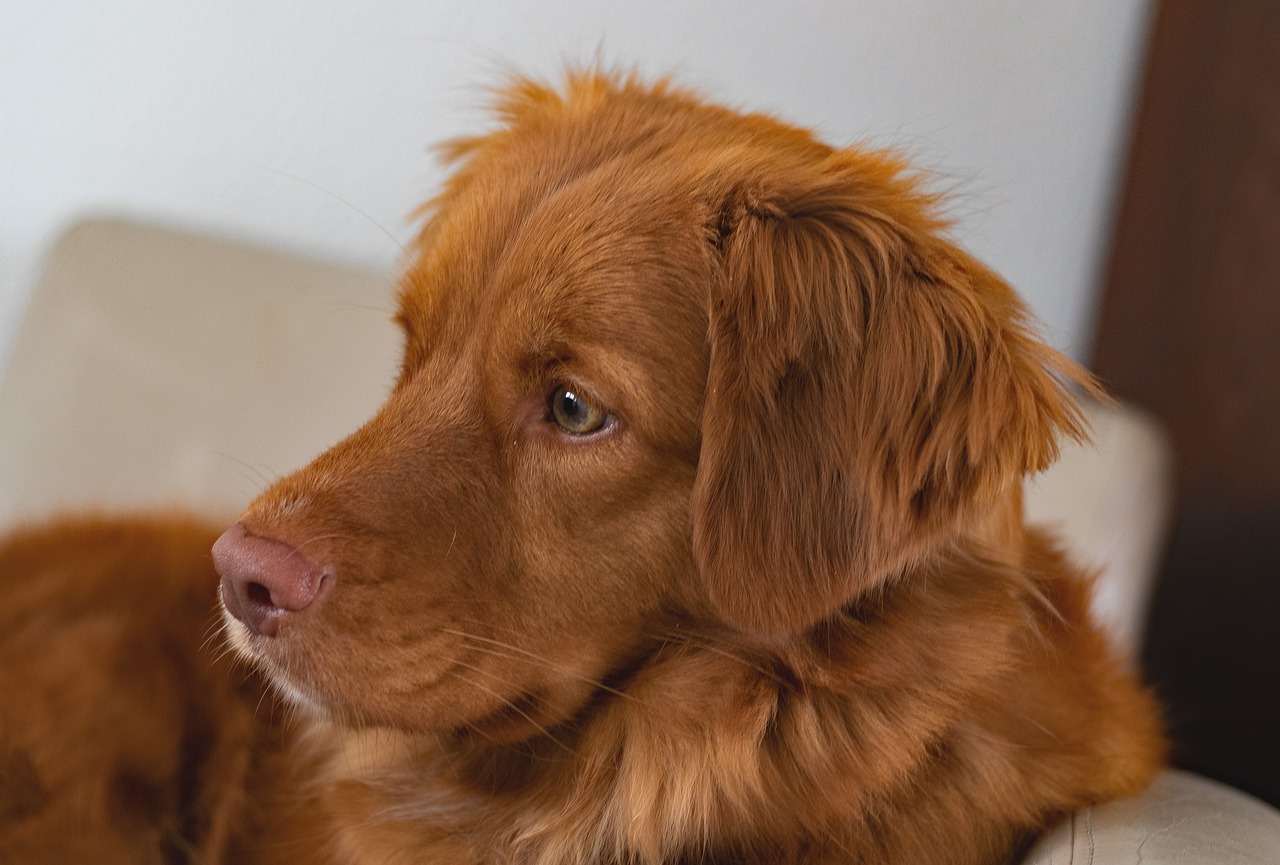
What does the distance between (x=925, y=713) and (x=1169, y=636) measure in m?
1.92

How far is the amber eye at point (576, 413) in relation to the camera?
1.38 metres

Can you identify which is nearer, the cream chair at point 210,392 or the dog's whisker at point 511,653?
the dog's whisker at point 511,653

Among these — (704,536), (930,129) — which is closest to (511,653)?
(704,536)

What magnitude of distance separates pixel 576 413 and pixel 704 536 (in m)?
0.21

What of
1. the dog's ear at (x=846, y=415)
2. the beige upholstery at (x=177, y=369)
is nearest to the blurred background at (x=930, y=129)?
the beige upholstery at (x=177, y=369)

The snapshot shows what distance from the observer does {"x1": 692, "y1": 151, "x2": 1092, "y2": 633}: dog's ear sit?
1319mm

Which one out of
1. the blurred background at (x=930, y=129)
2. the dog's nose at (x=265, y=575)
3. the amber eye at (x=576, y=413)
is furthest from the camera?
the blurred background at (x=930, y=129)

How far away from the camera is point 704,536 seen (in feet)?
4.38

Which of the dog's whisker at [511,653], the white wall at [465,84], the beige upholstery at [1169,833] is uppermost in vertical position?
the white wall at [465,84]

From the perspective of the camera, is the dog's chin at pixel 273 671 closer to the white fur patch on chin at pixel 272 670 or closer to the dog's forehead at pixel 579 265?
the white fur patch on chin at pixel 272 670

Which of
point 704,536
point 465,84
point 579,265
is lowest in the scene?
point 704,536

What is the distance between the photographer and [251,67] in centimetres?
280

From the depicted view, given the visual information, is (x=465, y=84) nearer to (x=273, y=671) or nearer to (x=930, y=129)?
(x=930, y=129)

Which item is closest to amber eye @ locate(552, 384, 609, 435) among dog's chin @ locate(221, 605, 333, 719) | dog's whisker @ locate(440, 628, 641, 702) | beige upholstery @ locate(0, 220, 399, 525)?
dog's whisker @ locate(440, 628, 641, 702)
